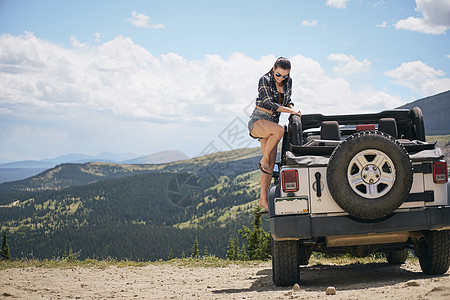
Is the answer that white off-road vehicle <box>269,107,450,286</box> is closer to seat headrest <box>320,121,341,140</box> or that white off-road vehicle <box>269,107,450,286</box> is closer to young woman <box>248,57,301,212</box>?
seat headrest <box>320,121,341,140</box>

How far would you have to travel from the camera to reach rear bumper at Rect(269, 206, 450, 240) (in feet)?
18.2

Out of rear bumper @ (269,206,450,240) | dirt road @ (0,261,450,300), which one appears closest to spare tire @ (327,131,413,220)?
rear bumper @ (269,206,450,240)

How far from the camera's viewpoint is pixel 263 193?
295 inches

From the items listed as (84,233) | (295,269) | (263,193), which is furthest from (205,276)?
(84,233)

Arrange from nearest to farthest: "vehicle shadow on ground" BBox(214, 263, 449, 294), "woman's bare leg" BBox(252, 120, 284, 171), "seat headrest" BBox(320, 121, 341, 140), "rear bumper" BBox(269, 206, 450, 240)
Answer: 1. "rear bumper" BBox(269, 206, 450, 240)
2. "vehicle shadow on ground" BBox(214, 263, 449, 294)
3. "seat headrest" BBox(320, 121, 341, 140)
4. "woman's bare leg" BBox(252, 120, 284, 171)

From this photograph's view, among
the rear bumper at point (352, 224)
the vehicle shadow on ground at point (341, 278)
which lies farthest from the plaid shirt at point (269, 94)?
the vehicle shadow on ground at point (341, 278)

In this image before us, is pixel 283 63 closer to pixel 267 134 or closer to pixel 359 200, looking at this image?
pixel 267 134

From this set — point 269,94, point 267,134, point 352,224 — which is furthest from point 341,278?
point 269,94

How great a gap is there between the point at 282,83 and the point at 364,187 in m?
2.57

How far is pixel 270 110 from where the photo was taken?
23.2ft

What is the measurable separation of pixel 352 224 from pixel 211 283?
3.10 m

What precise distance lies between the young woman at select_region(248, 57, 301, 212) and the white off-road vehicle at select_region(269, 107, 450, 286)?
2.27ft

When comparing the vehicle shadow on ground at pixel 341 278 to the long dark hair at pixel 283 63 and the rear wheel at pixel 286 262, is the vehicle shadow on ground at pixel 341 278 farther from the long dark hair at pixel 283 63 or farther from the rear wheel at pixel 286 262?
the long dark hair at pixel 283 63

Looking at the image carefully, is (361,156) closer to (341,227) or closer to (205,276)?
(341,227)
